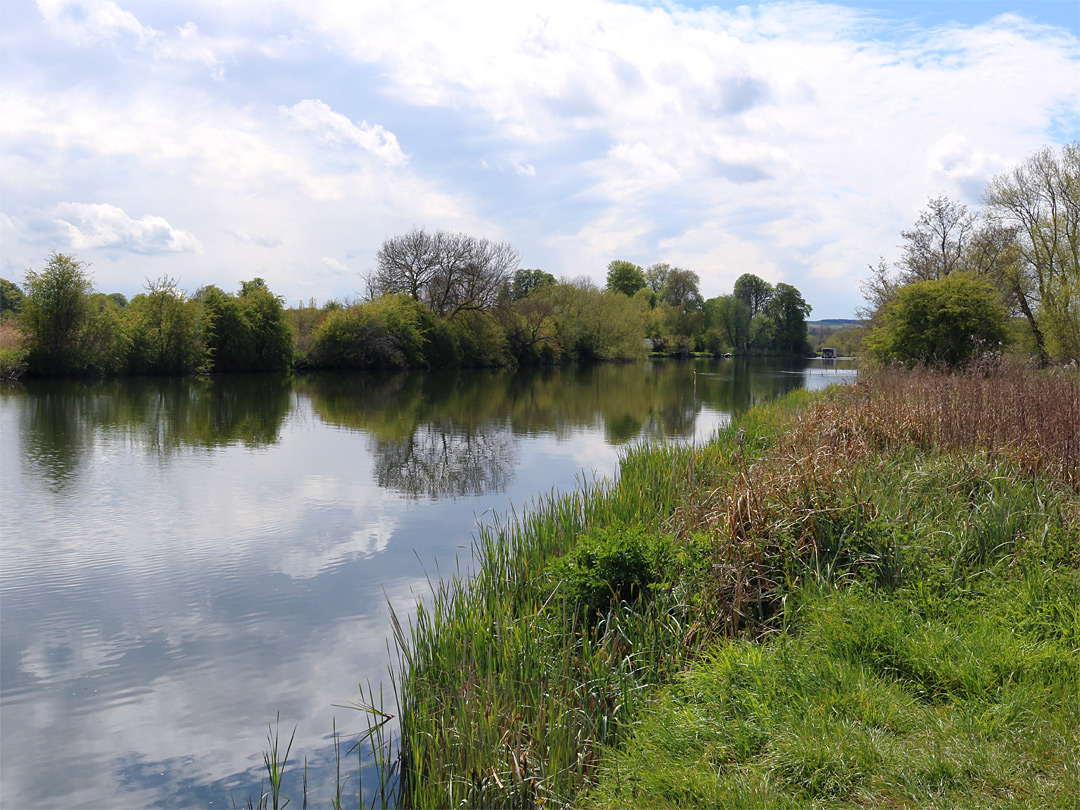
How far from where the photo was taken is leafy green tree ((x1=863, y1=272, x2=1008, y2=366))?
69.3 ft

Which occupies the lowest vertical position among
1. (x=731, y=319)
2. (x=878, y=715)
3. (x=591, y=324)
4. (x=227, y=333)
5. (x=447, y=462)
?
(x=447, y=462)

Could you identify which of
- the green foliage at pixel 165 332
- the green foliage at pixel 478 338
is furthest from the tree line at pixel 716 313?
the green foliage at pixel 165 332

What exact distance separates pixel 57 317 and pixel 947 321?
1470 inches

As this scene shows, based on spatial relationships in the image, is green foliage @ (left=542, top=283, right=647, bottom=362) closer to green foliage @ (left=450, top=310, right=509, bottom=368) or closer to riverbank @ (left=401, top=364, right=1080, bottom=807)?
green foliage @ (left=450, top=310, right=509, bottom=368)

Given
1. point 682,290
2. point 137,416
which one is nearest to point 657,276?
point 682,290

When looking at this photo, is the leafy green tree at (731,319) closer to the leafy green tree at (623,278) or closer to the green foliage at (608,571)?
the leafy green tree at (623,278)

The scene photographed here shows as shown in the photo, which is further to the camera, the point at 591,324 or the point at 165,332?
the point at 591,324

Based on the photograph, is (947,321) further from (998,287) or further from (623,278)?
(623,278)

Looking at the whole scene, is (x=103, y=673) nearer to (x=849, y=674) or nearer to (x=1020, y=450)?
(x=849, y=674)

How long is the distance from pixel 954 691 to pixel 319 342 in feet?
163

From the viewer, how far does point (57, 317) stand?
112ft

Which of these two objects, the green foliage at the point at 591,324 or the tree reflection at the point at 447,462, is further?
the green foliage at the point at 591,324

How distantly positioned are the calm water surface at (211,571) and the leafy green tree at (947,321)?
6969 millimetres

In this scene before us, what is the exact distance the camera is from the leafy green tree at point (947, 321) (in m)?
21.1
